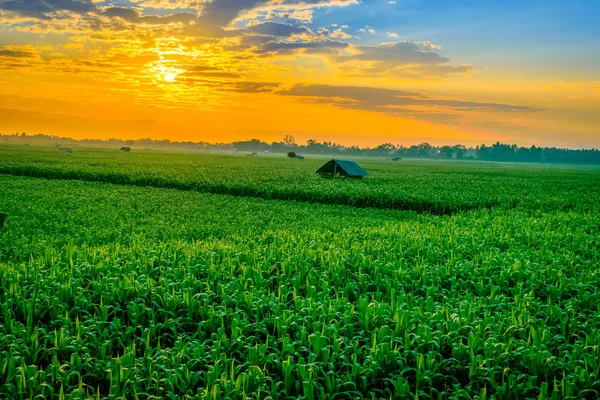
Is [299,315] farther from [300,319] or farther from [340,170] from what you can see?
[340,170]

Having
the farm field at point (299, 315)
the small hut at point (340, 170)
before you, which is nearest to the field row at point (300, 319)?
the farm field at point (299, 315)

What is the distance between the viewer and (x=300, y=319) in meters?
7.51

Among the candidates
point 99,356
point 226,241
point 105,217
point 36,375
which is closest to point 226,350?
point 99,356

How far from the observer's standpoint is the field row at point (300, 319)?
19.5ft

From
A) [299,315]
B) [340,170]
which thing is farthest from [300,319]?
[340,170]

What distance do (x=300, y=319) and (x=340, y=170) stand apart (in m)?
41.0

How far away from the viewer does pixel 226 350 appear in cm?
672

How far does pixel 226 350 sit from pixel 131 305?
2.57 meters

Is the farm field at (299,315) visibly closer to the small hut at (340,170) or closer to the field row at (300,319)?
the field row at (300,319)

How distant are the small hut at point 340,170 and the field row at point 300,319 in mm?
31840

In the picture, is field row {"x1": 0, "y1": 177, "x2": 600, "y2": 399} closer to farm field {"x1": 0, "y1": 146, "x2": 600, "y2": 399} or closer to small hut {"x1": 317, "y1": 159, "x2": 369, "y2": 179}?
farm field {"x1": 0, "y1": 146, "x2": 600, "y2": 399}

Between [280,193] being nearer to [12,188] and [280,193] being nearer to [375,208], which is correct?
[375,208]

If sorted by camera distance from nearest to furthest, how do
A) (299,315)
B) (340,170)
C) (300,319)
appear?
(300,319) < (299,315) < (340,170)

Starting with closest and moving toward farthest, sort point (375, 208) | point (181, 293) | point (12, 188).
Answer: point (181, 293)
point (375, 208)
point (12, 188)
